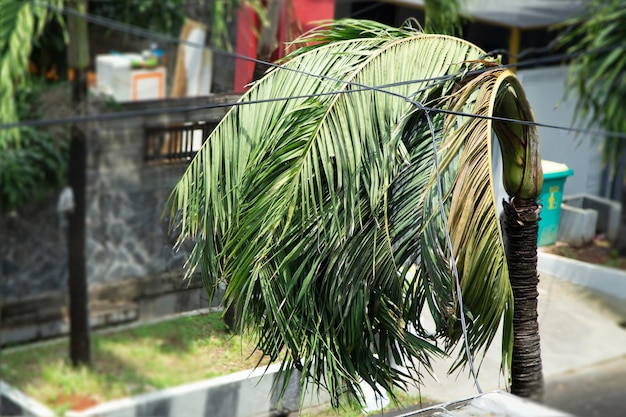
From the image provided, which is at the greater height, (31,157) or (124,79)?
(124,79)

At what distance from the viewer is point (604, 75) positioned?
649 centimetres


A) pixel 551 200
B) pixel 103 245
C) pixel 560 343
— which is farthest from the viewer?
pixel 103 245

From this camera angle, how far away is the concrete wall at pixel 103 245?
1220cm

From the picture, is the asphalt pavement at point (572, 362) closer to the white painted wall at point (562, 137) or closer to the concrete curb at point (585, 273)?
the concrete curb at point (585, 273)

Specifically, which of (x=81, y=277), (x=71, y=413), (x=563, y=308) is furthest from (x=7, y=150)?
(x=563, y=308)

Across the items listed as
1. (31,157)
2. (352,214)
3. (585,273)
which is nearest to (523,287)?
(352,214)

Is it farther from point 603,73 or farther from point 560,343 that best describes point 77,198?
point 603,73

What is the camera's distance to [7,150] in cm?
996

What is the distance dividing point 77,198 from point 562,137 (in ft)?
17.7

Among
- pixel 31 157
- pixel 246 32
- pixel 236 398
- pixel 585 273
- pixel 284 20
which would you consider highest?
pixel 284 20

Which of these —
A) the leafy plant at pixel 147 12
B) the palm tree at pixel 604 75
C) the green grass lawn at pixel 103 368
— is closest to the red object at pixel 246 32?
the leafy plant at pixel 147 12

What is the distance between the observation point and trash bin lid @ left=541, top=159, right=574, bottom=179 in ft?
18.0

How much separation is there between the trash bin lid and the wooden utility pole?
5353 mm

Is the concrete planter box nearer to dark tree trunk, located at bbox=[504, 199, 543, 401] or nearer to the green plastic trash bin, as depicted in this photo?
dark tree trunk, located at bbox=[504, 199, 543, 401]
